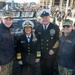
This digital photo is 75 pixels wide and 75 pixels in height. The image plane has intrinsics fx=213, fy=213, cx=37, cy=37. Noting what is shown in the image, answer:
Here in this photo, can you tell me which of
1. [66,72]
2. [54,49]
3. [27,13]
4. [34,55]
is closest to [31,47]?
[34,55]

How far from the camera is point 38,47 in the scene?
→ 4.12 metres

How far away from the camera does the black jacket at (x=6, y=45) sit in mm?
3703

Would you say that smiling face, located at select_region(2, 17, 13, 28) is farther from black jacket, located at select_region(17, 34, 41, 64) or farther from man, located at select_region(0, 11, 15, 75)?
black jacket, located at select_region(17, 34, 41, 64)

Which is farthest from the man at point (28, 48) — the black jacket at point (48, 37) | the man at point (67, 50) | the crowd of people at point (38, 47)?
the man at point (67, 50)

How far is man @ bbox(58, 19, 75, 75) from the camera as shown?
363 cm

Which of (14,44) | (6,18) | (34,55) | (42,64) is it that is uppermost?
(6,18)

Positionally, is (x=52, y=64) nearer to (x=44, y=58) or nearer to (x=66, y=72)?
(x=44, y=58)

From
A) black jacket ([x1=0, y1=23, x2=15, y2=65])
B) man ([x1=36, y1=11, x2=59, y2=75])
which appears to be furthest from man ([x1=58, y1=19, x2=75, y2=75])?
black jacket ([x1=0, y1=23, x2=15, y2=65])

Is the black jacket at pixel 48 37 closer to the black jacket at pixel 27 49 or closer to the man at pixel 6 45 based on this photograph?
the black jacket at pixel 27 49

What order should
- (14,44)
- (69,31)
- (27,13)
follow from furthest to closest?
(27,13) → (14,44) → (69,31)

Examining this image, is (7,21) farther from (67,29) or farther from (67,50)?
(67,50)

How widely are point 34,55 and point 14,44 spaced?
0.46m

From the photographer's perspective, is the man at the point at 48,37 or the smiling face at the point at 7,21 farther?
the man at the point at 48,37

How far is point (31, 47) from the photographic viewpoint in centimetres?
402
